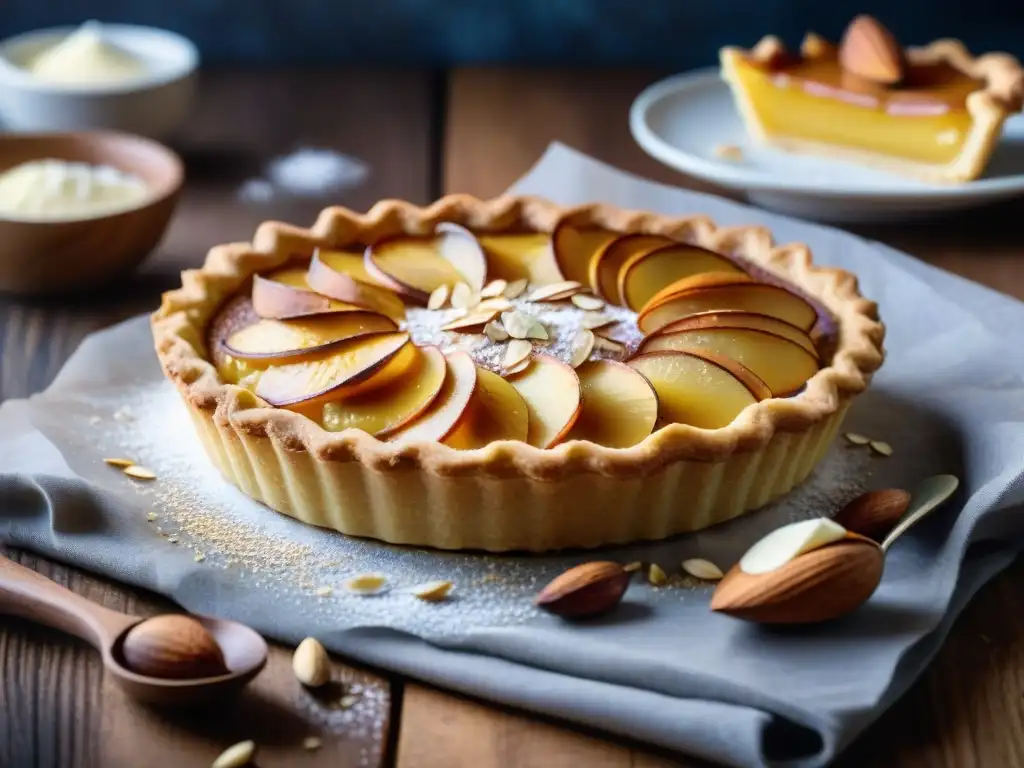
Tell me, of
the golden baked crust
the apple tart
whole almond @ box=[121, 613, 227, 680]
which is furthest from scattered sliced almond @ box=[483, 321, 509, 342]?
the golden baked crust

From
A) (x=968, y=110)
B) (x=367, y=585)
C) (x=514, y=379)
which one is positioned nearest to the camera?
(x=367, y=585)

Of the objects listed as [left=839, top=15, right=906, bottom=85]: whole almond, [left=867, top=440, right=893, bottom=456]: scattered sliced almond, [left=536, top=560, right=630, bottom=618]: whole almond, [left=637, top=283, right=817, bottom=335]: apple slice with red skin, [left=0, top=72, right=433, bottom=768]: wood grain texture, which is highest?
[left=839, top=15, right=906, bottom=85]: whole almond

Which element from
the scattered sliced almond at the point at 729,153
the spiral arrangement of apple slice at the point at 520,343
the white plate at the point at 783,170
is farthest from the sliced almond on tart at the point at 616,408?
the scattered sliced almond at the point at 729,153

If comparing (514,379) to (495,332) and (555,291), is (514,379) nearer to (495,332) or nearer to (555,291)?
(495,332)

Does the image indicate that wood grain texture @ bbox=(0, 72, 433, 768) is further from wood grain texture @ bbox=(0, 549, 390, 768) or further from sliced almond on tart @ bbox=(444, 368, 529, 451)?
sliced almond on tart @ bbox=(444, 368, 529, 451)

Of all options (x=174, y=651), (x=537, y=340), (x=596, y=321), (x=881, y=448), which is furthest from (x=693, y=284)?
(x=174, y=651)

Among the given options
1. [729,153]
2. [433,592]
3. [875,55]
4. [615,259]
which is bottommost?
[433,592]
